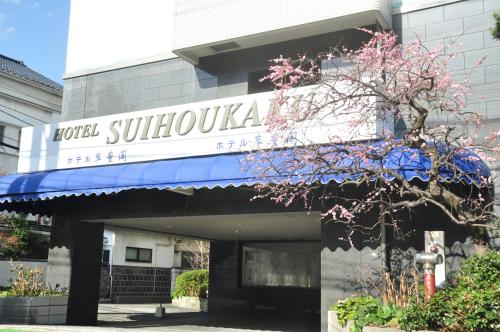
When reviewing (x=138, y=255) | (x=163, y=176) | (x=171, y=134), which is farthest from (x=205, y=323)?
(x=138, y=255)

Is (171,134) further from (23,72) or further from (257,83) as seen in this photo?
(23,72)

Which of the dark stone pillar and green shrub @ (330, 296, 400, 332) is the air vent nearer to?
the dark stone pillar

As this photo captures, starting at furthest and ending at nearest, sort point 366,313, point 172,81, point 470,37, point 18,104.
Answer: point 18,104, point 172,81, point 470,37, point 366,313

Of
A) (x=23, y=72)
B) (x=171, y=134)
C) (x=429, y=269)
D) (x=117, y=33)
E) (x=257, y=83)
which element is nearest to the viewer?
(x=429, y=269)

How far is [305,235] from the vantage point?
62.1 feet

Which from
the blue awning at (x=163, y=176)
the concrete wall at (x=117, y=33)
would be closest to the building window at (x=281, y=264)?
the concrete wall at (x=117, y=33)

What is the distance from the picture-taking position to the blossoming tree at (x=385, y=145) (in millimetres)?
9086

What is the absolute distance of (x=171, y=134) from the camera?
13133 mm

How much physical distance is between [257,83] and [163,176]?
4.36m

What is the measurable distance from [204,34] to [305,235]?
7979mm

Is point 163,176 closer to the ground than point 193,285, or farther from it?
farther from it

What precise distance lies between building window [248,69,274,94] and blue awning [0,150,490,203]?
324 cm

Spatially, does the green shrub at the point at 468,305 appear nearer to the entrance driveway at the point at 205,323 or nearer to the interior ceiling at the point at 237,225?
the interior ceiling at the point at 237,225

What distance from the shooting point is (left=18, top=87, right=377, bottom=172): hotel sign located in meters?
11.5
